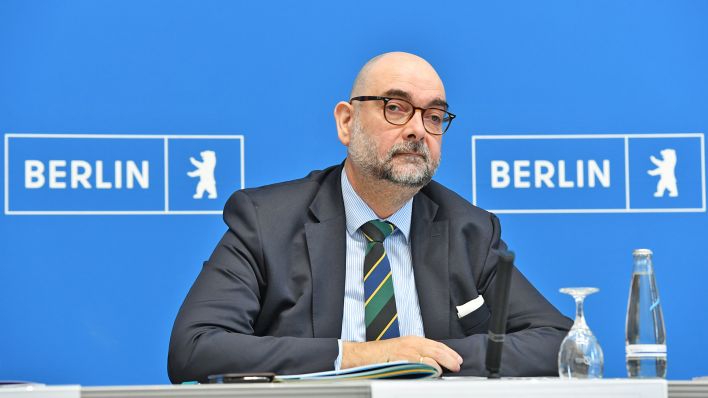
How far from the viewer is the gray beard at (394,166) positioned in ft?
9.36

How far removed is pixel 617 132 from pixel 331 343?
5.23 ft


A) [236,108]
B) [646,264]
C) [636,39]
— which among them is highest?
[636,39]

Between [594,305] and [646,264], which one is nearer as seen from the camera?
[646,264]

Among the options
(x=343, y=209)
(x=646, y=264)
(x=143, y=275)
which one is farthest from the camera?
(x=143, y=275)

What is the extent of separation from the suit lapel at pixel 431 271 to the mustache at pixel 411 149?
19 centimetres

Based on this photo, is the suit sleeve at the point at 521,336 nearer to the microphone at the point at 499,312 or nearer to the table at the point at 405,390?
the microphone at the point at 499,312

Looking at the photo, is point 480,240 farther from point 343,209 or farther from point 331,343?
point 331,343

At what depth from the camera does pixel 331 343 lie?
2430mm

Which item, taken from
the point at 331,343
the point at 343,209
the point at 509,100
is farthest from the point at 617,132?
the point at 331,343

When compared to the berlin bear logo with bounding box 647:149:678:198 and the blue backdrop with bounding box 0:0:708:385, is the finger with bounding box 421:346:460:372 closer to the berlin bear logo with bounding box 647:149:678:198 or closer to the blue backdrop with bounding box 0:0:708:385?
the blue backdrop with bounding box 0:0:708:385

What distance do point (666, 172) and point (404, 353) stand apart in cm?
160

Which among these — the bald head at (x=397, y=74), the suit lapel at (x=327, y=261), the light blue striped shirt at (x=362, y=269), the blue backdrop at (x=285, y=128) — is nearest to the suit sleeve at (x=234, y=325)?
the suit lapel at (x=327, y=261)

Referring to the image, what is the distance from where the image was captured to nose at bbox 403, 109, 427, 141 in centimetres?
285

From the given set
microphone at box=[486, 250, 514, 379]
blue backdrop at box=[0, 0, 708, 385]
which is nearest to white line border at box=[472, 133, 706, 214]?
blue backdrop at box=[0, 0, 708, 385]
